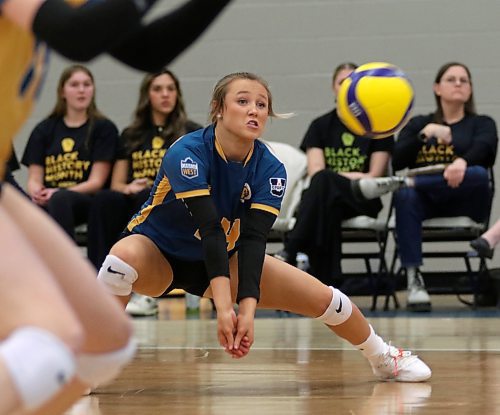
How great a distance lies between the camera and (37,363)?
1.44m

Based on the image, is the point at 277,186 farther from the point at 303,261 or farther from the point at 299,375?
the point at 303,261

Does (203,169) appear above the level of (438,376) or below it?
above

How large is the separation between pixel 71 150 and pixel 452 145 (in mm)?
2258

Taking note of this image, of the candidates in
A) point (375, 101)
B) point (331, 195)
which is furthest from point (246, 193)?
point (331, 195)

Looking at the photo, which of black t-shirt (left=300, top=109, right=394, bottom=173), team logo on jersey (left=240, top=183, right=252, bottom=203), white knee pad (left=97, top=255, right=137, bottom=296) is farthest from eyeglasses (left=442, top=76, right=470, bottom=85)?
white knee pad (left=97, top=255, right=137, bottom=296)

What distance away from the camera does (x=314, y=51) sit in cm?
779

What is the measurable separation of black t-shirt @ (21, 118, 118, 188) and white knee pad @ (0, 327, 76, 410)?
5.04 meters

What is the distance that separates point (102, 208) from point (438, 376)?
310 cm

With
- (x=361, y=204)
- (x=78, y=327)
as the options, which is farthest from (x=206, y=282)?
(x=361, y=204)

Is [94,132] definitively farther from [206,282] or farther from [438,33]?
[206,282]

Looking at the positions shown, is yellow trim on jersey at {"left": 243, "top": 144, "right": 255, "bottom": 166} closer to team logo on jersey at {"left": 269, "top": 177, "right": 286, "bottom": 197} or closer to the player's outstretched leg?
team logo on jersey at {"left": 269, "top": 177, "right": 286, "bottom": 197}

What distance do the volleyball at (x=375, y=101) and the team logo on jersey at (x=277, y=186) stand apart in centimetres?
129

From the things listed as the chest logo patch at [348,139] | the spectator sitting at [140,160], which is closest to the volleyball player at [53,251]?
the spectator sitting at [140,160]

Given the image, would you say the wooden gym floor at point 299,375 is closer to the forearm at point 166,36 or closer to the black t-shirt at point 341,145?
the black t-shirt at point 341,145
